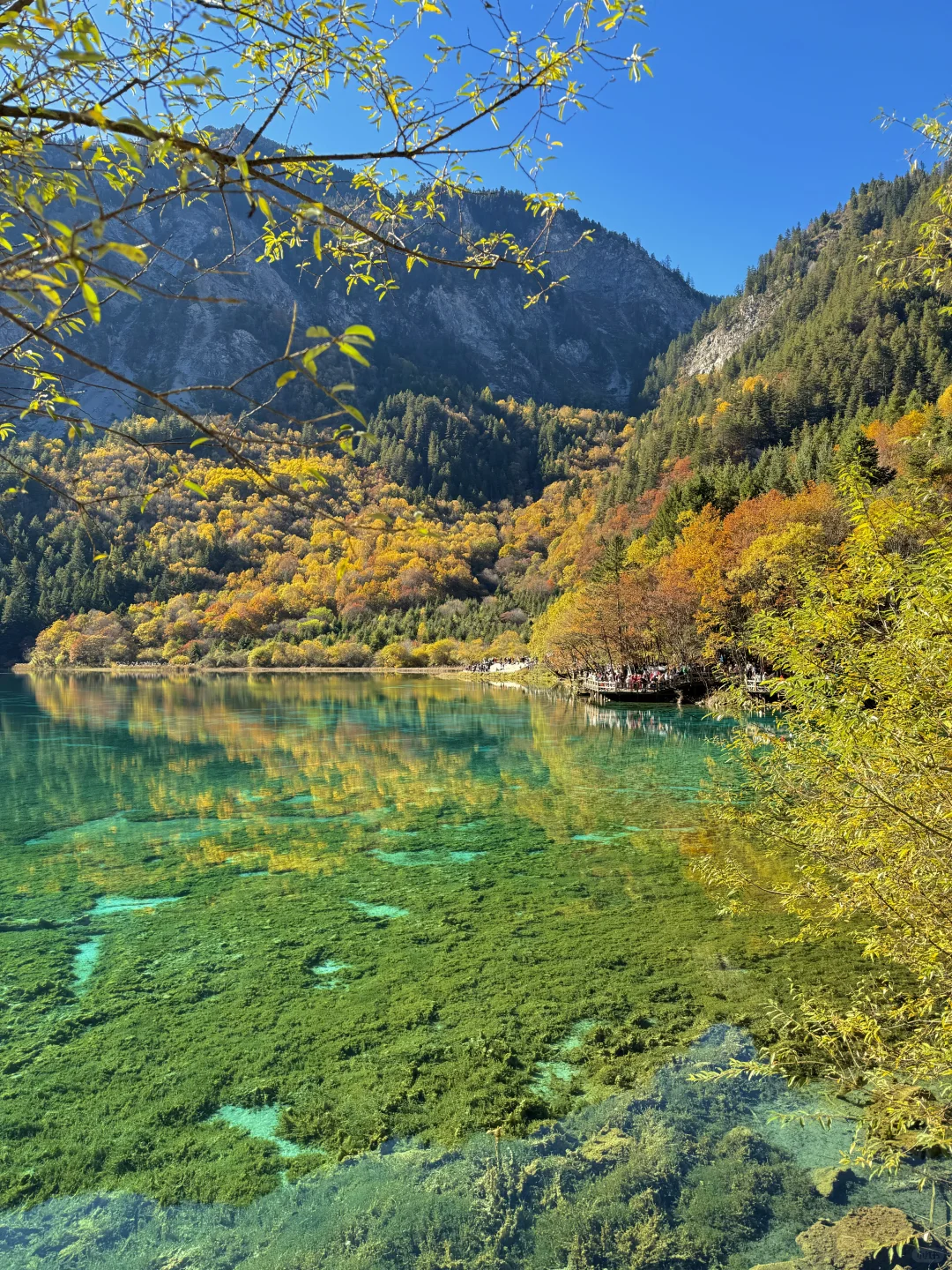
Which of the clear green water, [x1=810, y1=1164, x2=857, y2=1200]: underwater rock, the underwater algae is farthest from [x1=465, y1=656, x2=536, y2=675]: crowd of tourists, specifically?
[x1=810, y1=1164, x2=857, y2=1200]: underwater rock

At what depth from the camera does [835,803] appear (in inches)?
199

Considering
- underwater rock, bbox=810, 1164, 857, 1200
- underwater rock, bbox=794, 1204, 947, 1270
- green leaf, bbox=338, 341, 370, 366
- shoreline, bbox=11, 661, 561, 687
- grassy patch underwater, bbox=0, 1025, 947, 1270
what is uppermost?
green leaf, bbox=338, 341, 370, 366

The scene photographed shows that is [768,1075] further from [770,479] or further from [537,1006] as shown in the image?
[770,479]

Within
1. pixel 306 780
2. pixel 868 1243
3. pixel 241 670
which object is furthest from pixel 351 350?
pixel 241 670

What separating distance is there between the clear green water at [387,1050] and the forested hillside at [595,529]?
27.4 m

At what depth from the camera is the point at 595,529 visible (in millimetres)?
105188

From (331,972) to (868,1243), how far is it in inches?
211

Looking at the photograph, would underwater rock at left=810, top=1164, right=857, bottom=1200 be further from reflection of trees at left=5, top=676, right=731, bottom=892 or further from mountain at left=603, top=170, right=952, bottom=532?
mountain at left=603, top=170, right=952, bottom=532

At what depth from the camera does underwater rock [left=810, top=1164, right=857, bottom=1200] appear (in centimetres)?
444

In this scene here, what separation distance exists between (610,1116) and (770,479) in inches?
2555

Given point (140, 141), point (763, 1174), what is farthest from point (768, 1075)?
point (140, 141)

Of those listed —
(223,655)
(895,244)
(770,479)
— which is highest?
(770,479)

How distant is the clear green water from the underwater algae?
Result: 0.10 feet

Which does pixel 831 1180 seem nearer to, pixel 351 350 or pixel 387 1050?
pixel 387 1050
